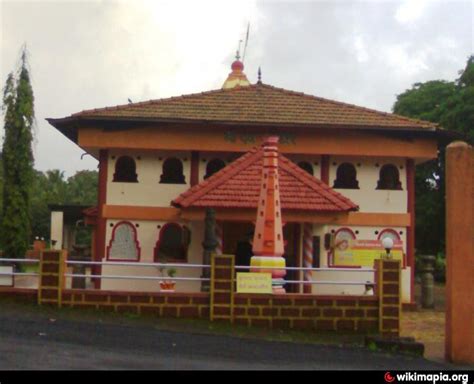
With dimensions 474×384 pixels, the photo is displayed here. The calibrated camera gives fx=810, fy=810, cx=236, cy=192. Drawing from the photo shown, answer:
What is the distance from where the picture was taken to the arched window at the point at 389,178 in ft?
77.1

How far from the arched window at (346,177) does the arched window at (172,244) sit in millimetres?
4679

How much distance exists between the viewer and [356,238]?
22891 millimetres

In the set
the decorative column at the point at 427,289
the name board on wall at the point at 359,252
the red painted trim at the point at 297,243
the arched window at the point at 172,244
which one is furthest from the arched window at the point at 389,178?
the arched window at the point at 172,244

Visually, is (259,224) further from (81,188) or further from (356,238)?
(81,188)

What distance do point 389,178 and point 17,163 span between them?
1568cm

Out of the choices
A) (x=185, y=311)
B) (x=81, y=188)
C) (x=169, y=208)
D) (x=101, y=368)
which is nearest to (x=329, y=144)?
(x=169, y=208)

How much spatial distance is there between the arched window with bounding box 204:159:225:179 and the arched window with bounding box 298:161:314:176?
7.40ft

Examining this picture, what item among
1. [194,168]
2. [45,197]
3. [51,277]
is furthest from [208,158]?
[45,197]

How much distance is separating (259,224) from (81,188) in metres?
47.8

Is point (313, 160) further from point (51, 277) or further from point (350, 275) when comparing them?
point (51, 277)

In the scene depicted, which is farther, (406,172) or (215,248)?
(406,172)

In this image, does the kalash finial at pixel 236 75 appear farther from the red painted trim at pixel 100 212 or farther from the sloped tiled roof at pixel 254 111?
the red painted trim at pixel 100 212

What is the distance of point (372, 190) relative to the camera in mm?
23312

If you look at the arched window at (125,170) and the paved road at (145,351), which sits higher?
the arched window at (125,170)
